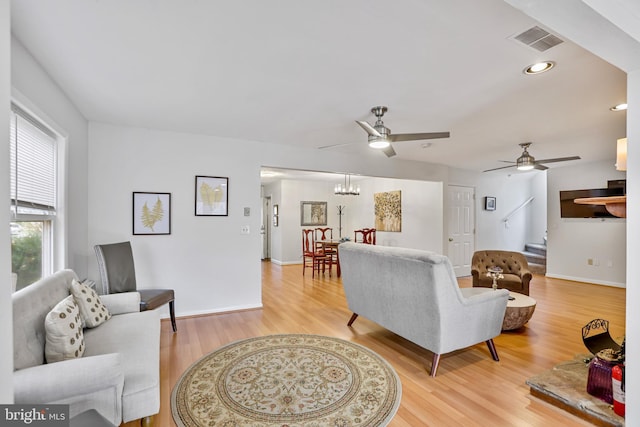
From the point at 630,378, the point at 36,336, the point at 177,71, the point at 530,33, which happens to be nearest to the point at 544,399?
the point at 630,378

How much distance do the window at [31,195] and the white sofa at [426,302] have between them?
2671 millimetres

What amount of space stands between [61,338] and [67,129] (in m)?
2.02

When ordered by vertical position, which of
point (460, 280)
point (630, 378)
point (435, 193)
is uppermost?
point (435, 193)

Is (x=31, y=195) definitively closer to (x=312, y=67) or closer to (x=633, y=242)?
(x=312, y=67)

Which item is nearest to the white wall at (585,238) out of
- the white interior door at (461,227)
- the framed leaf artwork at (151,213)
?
the white interior door at (461,227)

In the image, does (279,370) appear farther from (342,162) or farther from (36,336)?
(342,162)

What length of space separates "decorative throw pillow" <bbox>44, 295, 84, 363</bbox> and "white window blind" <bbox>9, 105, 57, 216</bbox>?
0.84 m

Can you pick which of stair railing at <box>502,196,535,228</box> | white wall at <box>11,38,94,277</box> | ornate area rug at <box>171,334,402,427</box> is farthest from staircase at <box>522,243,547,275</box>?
white wall at <box>11,38,94,277</box>

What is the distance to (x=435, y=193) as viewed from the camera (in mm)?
6180

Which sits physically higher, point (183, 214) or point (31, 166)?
point (31, 166)

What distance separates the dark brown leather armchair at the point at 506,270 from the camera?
424 cm

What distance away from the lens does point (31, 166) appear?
2.26m

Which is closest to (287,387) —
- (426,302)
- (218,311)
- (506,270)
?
(426,302)

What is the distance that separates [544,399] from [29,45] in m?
4.06
